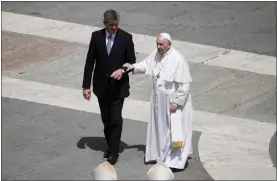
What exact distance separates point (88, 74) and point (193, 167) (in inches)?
64.3

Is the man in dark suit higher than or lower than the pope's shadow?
higher

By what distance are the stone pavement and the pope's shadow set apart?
1cm

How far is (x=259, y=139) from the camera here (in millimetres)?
10062

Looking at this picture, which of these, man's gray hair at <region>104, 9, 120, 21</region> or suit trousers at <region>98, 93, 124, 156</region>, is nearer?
man's gray hair at <region>104, 9, 120, 21</region>

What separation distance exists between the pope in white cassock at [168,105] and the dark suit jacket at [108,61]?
0.20 metres

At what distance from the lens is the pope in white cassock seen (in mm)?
8594

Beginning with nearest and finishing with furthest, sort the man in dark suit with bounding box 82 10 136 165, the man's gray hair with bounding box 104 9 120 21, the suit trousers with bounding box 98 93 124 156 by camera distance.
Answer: the man's gray hair with bounding box 104 9 120 21
the man in dark suit with bounding box 82 10 136 165
the suit trousers with bounding box 98 93 124 156

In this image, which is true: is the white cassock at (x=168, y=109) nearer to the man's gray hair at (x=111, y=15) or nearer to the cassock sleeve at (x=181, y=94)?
the cassock sleeve at (x=181, y=94)

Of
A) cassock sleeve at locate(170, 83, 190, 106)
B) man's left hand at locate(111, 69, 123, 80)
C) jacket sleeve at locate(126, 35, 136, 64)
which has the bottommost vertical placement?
cassock sleeve at locate(170, 83, 190, 106)

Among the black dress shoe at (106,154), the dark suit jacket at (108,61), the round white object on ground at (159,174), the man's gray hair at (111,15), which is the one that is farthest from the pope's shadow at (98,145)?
the round white object on ground at (159,174)

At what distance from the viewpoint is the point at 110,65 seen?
888 cm

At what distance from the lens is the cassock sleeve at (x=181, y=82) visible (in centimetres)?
859

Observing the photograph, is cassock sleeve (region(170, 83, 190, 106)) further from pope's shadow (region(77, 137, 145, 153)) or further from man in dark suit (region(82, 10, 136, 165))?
pope's shadow (region(77, 137, 145, 153))

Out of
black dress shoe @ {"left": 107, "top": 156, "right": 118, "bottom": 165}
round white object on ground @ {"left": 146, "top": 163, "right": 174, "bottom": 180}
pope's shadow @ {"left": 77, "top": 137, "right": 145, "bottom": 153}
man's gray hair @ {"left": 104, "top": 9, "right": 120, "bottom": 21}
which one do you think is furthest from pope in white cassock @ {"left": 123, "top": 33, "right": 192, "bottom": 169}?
round white object on ground @ {"left": 146, "top": 163, "right": 174, "bottom": 180}
